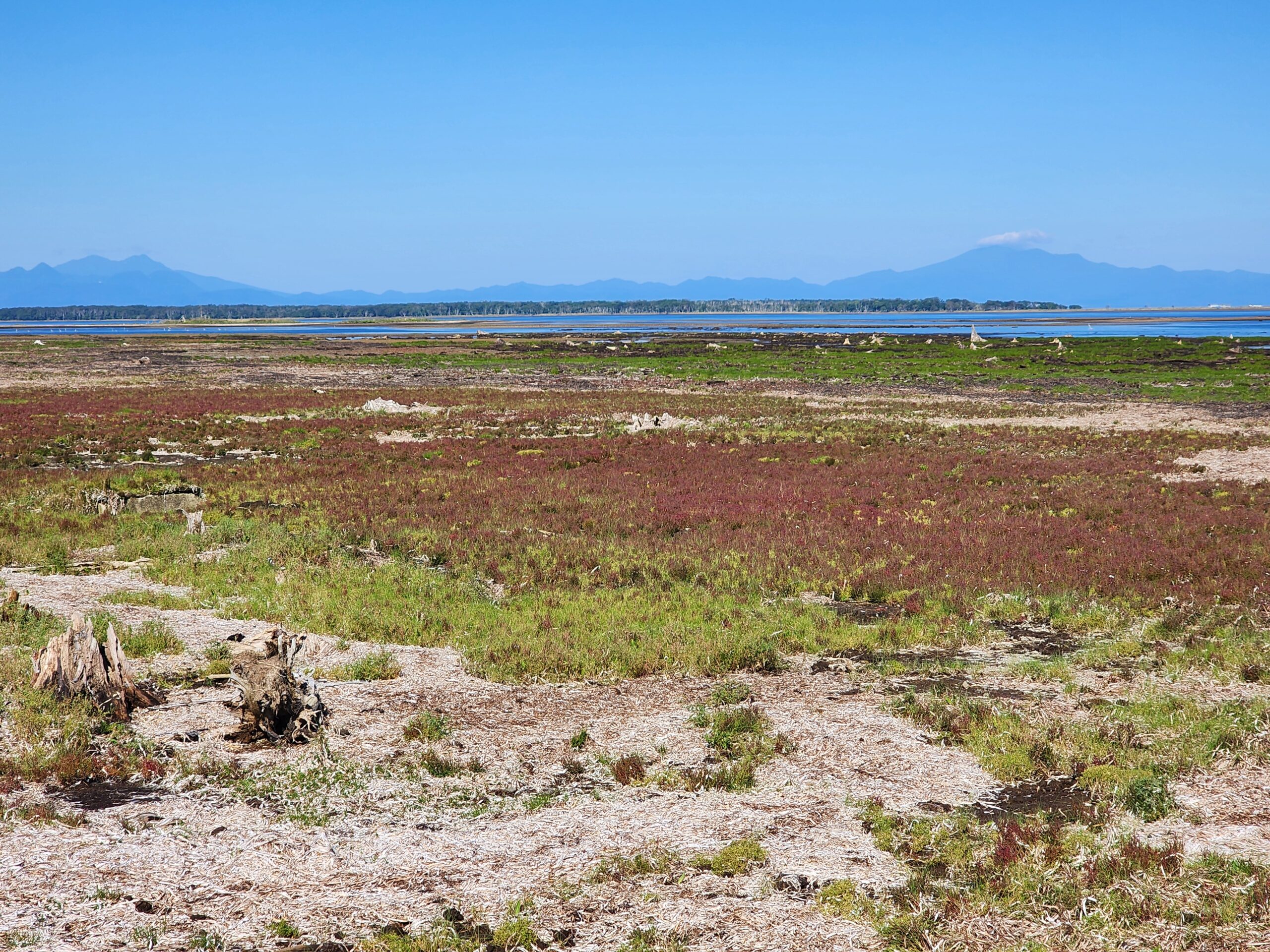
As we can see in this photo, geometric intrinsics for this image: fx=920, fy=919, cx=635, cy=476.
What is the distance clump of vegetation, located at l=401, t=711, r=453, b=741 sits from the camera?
33.6 feet

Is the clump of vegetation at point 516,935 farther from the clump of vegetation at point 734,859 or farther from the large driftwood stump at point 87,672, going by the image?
the large driftwood stump at point 87,672

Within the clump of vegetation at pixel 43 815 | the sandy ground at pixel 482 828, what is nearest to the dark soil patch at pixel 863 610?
the sandy ground at pixel 482 828

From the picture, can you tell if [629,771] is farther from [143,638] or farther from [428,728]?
[143,638]

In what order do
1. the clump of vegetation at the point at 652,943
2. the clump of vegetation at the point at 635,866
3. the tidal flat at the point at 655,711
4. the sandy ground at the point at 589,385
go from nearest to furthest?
the clump of vegetation at the point at 652,943
the tidal flat at the point at 655,711
the clump of vegetation at the point at 635,866
the sandy ground at the point at 589,385

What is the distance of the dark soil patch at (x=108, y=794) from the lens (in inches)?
336

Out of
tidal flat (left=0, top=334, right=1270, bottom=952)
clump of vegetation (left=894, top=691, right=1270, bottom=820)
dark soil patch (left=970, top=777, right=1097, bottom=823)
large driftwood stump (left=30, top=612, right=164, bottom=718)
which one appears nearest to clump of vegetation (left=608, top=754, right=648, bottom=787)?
tidal flat (left=0, top=334, right=1270, bottom=952)

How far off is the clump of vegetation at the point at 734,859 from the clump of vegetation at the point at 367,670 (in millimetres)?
5909

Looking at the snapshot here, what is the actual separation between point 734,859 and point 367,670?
252 inches

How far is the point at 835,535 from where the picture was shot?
20.4 m

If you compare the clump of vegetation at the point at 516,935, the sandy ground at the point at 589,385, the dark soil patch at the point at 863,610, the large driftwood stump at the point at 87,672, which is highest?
the sandy ground at the point at 589,385

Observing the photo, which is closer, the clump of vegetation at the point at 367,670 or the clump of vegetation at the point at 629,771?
the clump of vegetation at the point at 629,771

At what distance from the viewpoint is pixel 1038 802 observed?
28.7 feet

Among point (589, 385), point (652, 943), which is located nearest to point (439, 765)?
point (652, 943)

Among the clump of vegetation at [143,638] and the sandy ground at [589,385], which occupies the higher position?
the sandy ground at [589,385]
